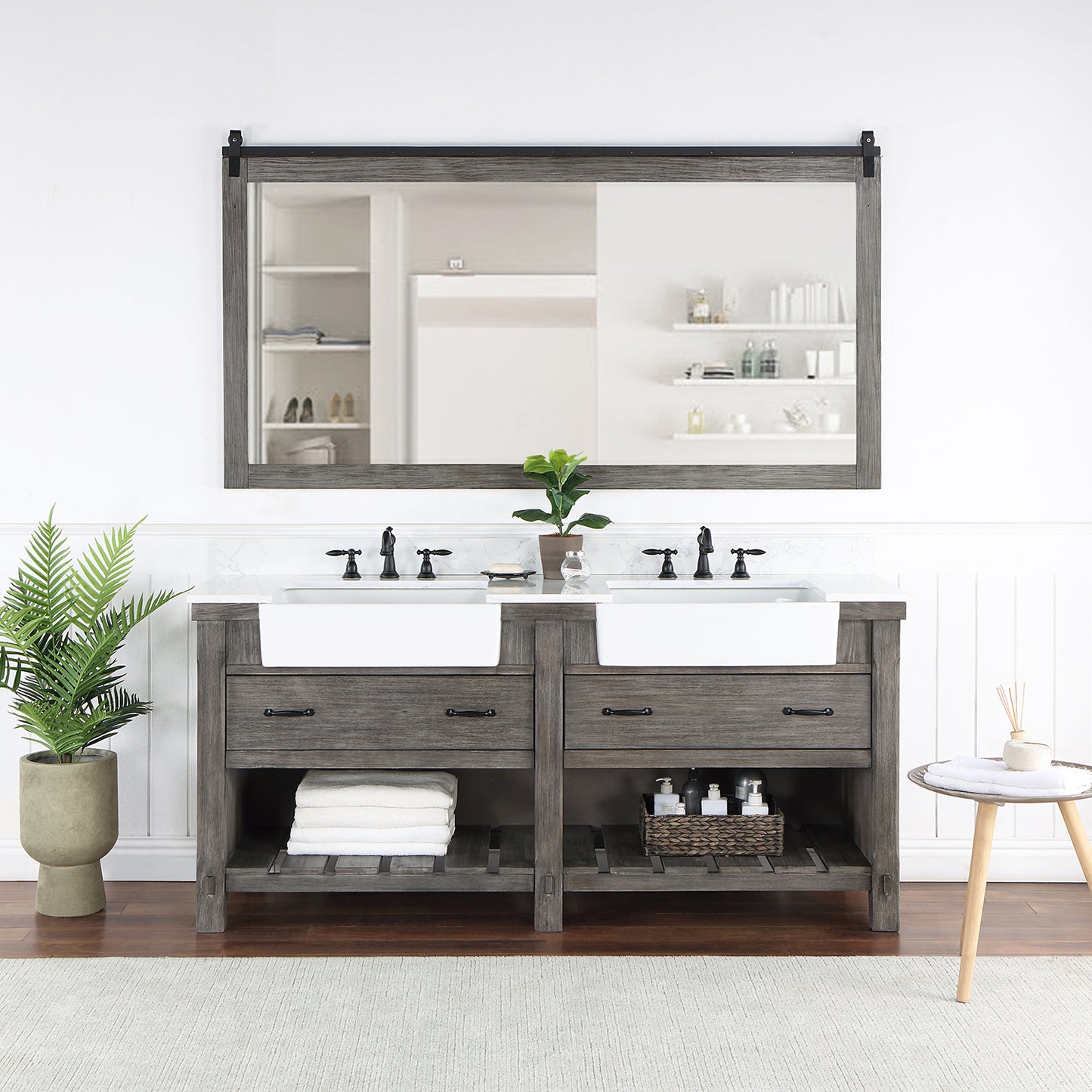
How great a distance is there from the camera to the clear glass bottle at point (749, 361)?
3.03 m

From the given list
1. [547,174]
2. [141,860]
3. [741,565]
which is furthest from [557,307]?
[141,860]

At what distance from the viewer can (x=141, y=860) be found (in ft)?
10.1

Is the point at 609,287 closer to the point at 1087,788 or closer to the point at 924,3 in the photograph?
the point at 924,3

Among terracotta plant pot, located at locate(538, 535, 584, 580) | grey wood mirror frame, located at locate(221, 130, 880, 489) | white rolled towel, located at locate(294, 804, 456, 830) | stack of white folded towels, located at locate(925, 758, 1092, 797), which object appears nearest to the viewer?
stack of white folded towels, located at locate(925, 758, 1092, 797)

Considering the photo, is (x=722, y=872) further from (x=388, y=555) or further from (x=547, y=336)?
(x=547, y=336)

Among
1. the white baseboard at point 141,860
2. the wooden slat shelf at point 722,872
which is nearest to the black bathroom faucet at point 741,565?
the wooden slat shelf at point 722,872

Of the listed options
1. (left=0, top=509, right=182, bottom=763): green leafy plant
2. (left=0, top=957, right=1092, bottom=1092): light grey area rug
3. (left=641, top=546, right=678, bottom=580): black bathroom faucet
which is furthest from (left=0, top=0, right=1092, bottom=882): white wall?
(left=0, top=957, right=1092, bottom=1092): light grey area rug

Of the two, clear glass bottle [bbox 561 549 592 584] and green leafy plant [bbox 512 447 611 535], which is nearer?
clear glass bottle [bbox 561 549 592 584]

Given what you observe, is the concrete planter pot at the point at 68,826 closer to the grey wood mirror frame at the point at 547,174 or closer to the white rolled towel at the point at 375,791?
the white rolled towel at the point at 375,791

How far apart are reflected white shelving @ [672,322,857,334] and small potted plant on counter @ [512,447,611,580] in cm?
48

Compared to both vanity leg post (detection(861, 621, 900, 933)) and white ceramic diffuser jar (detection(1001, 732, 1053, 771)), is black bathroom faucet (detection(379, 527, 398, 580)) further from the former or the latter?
white ceramic diffuser jar (detection(1001, 732, 1053, 771))

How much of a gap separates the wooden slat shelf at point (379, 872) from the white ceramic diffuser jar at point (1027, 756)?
3.65 ft

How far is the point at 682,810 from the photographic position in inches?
111

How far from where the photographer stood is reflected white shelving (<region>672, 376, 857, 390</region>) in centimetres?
304
